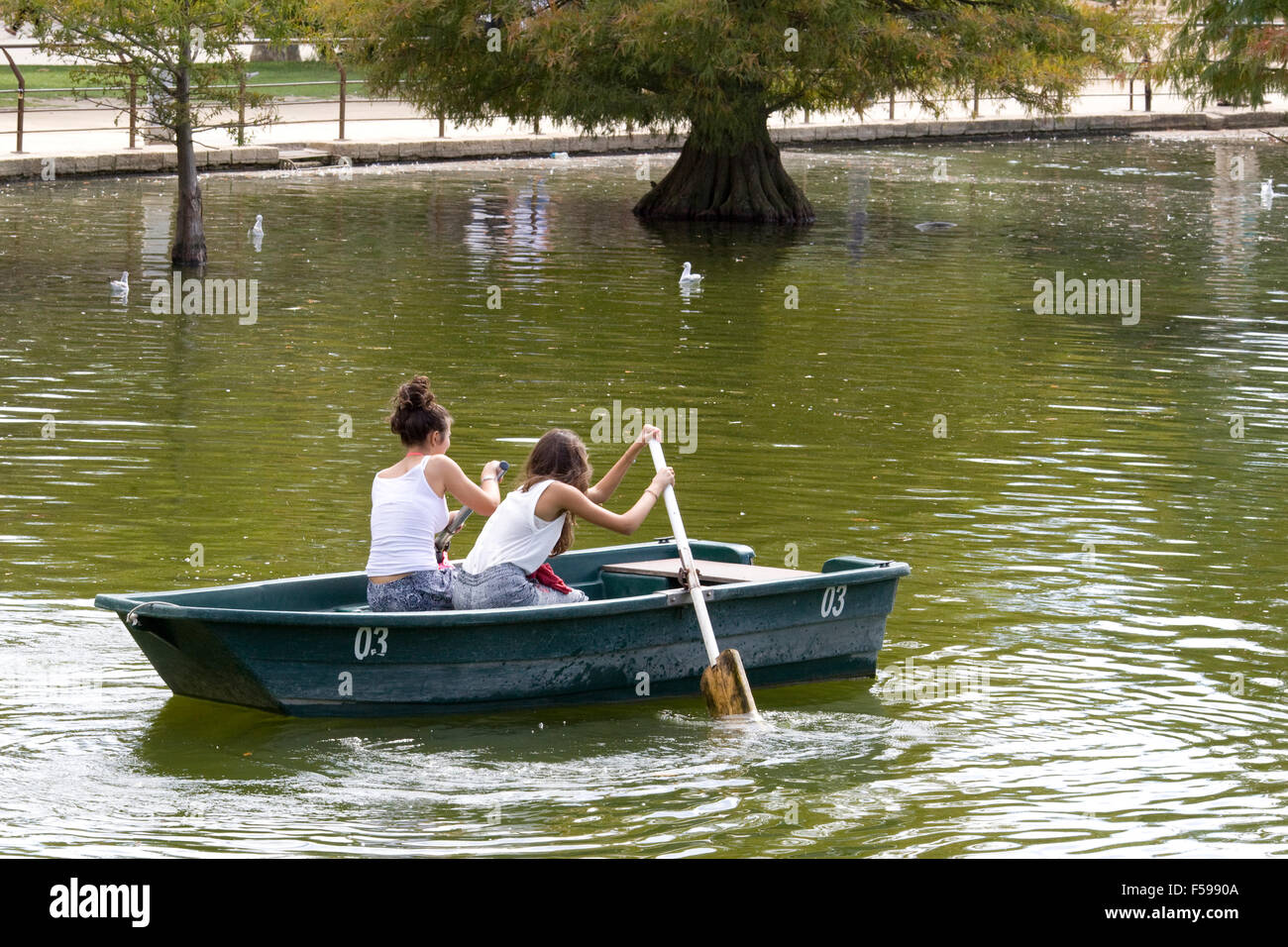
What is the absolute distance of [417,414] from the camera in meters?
8.59

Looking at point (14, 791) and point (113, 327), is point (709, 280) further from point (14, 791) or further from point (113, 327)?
point (14, 791)

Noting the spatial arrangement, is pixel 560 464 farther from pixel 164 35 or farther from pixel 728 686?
pixel 164 35

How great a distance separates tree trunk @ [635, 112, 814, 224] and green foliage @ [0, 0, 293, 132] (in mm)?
9365

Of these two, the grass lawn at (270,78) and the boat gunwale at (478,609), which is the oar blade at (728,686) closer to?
the boat gunwale at (478,609)

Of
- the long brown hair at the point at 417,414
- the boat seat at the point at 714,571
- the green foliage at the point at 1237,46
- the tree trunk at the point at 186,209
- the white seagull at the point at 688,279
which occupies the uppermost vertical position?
the green foliage at the point at 1237,46

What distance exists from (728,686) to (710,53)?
1908 cm

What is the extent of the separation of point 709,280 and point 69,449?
11013 millimetres

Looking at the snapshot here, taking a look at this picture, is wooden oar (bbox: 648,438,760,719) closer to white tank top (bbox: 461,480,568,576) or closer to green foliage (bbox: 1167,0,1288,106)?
white tank top (bbox: 461,480,568,576)

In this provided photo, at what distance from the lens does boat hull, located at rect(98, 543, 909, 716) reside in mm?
8000

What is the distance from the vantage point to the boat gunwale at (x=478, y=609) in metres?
7.83

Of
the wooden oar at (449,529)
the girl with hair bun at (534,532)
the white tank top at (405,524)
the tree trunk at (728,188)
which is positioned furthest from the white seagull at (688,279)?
the white tank top at (405,524)

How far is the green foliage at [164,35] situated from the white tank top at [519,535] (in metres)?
13.2

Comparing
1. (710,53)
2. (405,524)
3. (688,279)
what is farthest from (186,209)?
(405,524)
